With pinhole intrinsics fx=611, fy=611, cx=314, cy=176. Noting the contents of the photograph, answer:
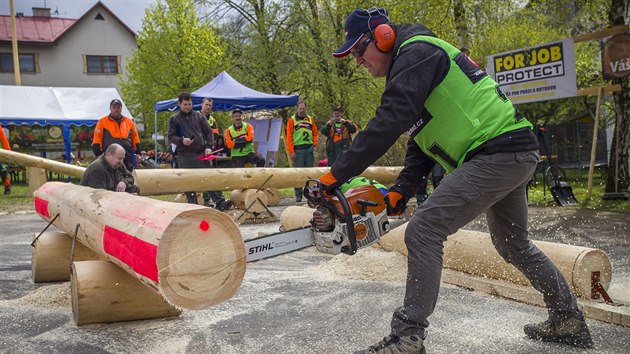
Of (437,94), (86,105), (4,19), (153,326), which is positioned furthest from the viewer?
(4,19)

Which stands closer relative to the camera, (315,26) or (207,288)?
(207,288)

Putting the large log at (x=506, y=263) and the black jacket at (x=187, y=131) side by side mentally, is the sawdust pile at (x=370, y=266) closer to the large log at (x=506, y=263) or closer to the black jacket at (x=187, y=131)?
the large log at (x=506, y=263)

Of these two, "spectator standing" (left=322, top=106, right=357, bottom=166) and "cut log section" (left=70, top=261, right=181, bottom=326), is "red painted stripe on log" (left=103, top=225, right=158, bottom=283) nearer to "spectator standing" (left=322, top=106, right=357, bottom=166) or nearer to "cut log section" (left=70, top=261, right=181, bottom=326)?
"cut log section" (left=70, top=261, right=181, bottom=326)

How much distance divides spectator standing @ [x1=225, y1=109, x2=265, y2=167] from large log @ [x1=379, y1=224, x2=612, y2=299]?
6.41 metres

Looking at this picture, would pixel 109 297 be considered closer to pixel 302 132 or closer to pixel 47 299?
pixel 47 299

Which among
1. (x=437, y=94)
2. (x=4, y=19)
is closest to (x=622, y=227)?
(x=437, y=94)

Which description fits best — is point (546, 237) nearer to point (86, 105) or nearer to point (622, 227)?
point (622, 227)

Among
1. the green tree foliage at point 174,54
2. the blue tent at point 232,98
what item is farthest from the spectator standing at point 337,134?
the green tree foliage at point 174,54

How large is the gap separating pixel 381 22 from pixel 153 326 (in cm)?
251

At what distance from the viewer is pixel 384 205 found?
11.1 feet

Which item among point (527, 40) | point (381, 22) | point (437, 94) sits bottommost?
point (437, 94)

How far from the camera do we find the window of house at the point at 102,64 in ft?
137

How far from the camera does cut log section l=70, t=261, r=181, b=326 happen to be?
13.5 feet

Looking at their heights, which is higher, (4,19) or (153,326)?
(4,19)
